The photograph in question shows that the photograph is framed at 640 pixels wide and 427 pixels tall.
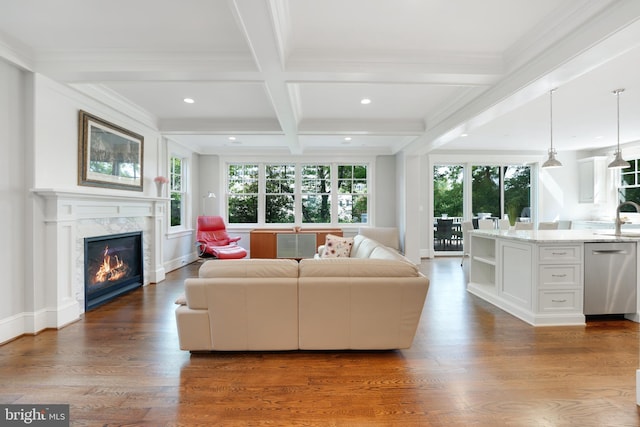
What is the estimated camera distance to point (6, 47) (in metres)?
2.66

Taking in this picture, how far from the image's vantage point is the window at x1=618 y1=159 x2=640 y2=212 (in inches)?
260

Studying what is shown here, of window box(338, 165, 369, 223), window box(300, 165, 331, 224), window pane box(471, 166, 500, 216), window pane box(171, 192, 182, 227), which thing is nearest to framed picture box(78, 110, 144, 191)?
window pane box(171, 192, 182, 227)

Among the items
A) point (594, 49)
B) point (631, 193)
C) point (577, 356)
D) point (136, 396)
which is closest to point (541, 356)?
point (577, 356)

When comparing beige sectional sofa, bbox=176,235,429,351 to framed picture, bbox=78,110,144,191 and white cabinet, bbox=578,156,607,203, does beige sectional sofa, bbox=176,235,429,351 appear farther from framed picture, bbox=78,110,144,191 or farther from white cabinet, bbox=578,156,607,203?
white cabinet, bbox=578,156,607,203

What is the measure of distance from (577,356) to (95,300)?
16.1 feet

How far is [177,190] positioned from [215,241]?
51.1 inches

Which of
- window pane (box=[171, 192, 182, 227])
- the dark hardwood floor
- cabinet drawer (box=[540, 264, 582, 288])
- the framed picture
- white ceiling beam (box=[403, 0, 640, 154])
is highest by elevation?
white ceiling beam (box=[403, 0, 640, 154])

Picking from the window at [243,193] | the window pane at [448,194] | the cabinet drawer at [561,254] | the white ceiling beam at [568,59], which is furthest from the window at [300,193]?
the cabinet drawer at [561,254]

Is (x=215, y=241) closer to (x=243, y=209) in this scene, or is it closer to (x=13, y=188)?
(x=243, y=209)

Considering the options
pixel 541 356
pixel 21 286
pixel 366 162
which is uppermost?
pixel 366 162

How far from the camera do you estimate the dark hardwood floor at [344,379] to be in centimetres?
178

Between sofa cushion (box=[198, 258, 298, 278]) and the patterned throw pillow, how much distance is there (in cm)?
211

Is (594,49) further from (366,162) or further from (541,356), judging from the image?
(366,162)

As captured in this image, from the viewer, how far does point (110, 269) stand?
162 inches
